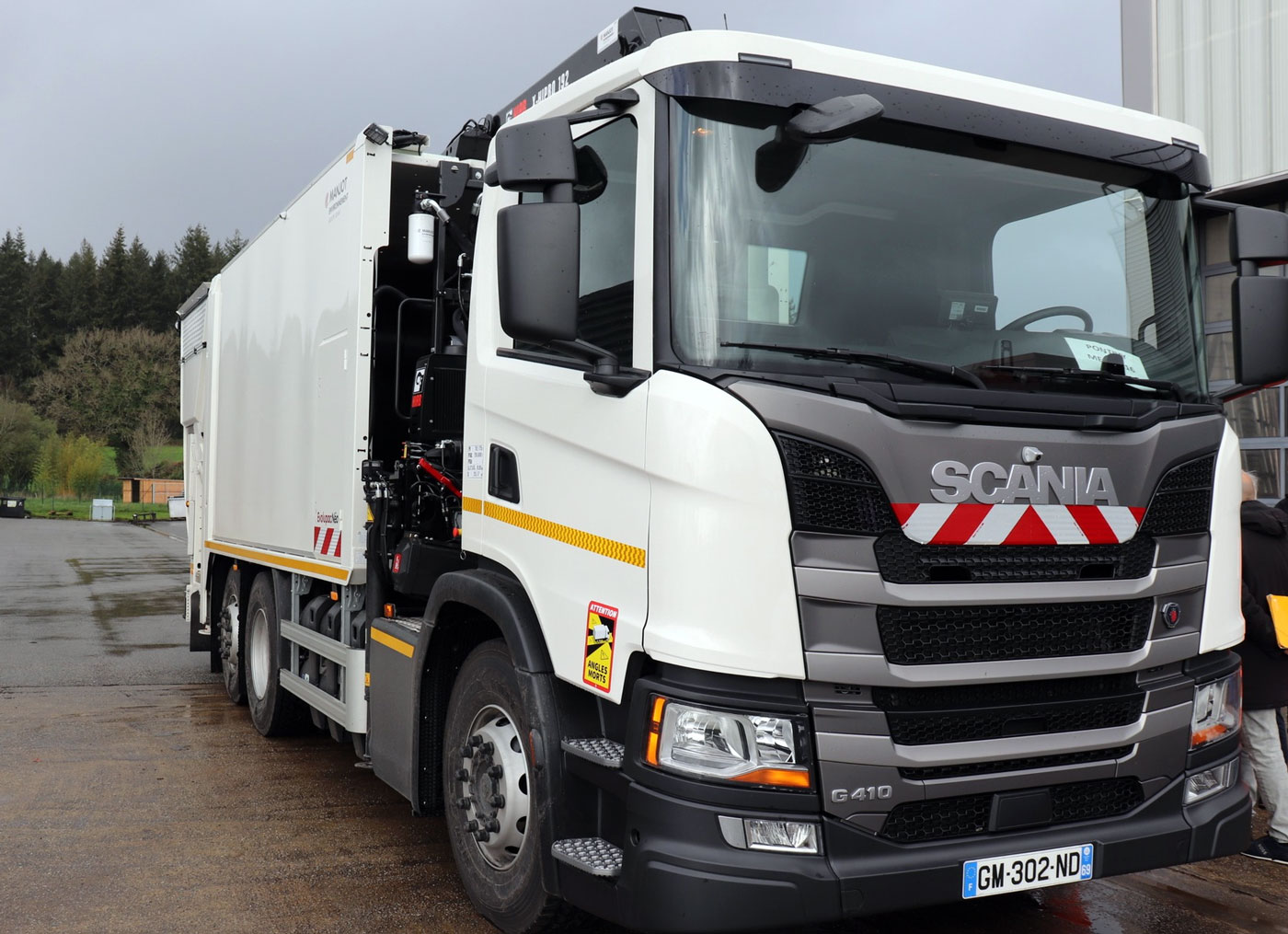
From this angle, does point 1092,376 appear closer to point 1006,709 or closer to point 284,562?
point 1006,709

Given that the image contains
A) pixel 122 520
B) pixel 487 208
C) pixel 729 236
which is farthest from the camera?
pixel 122 520

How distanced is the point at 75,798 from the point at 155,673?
456 cm

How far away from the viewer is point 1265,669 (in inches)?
203

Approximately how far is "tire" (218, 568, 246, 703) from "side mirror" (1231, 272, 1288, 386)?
6.27 meters

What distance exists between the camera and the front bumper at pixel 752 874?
9.82 feet

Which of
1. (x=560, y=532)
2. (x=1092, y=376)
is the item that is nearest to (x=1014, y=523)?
(x=1092, y=376)

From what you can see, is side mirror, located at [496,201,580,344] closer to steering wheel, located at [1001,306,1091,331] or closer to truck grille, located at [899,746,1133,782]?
steering wheel, located at [1001,306,1091,331]

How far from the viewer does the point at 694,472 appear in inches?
123

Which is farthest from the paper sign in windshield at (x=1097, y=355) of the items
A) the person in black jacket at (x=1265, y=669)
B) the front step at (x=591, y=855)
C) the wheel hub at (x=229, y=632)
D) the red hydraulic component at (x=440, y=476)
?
the wheel hub at (x=229, y=632)

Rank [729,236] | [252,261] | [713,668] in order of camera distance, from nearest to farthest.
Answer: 1. [713,668]
2. [729,236]
3. [252,261]

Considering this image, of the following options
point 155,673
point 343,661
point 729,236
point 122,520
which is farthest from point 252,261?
point 122,520

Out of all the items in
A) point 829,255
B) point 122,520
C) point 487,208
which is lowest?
point 122,520

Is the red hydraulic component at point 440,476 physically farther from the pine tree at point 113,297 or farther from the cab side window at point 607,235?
the pine tree at point 113,297

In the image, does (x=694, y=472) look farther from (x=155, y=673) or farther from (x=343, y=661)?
(x=155, y=673)
